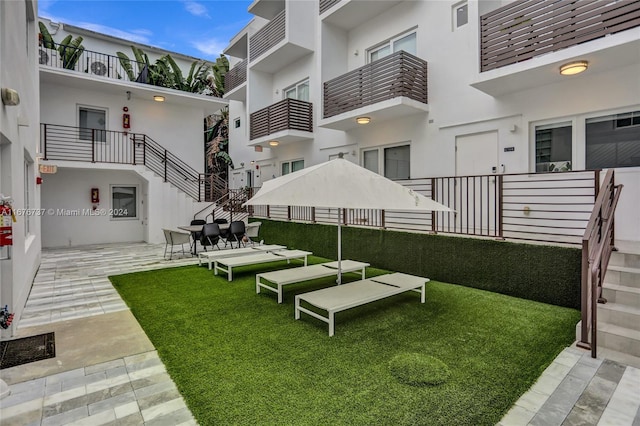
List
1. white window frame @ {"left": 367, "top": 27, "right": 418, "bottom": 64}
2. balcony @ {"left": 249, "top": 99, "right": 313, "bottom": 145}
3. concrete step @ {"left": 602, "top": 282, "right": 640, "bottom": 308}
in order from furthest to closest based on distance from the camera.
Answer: balcony @ {"left": 249, "top": 99, "right": 313, "bottom": 145}, white window frame @ {"left": 367, "top": 27, "right": 418, "bottom": 64}, concrete step @ {"left": 602, "top": 282, "right": 640, "bottom": 308}

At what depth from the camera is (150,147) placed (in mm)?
14586

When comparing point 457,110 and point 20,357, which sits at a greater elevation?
point 457,110

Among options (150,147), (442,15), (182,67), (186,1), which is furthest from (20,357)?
(186,1)

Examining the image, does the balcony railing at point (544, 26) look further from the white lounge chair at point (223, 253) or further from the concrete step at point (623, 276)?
the white lounge chair at point (223, 253)

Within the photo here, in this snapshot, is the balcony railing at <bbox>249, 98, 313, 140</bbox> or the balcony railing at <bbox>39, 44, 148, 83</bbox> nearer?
the balcony railing at <bbox>249, 98, 313, 140</bbox>

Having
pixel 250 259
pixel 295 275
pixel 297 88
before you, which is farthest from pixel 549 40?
pixel 297 88

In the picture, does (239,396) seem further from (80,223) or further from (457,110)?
(80,223)

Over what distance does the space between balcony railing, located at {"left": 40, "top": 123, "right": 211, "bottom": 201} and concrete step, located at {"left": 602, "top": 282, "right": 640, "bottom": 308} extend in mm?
14045

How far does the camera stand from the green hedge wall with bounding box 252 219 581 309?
5523 millimetres

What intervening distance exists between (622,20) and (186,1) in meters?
32.3

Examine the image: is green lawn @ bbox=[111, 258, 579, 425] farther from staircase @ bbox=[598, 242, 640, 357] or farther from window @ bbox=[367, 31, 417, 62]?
window @ bbox=[367, 31, 417, 62]

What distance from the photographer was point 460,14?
28.6 feet

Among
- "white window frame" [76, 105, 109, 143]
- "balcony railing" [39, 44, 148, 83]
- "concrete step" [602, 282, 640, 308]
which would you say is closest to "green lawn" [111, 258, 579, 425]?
"concrete step" [602, 282, 640, 308]

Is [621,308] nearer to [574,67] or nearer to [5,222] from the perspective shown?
[574,67]
